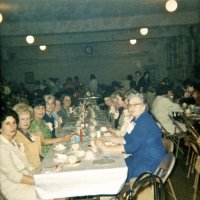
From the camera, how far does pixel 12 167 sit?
257 cm

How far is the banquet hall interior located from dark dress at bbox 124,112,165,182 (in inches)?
41.8

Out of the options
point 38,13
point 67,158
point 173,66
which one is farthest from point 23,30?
point 67,158

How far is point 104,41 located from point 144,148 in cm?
1059

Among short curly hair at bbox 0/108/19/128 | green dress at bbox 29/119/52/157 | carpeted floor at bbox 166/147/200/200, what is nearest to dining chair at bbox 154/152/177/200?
short curly hair at bbox 0/108/19/128

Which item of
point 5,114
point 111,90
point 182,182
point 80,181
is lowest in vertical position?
point 182,182

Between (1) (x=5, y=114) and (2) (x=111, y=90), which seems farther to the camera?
(2) (x=111, y=90)

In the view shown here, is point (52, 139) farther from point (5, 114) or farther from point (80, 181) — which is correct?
point (80, 181)

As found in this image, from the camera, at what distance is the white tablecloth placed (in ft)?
8.14

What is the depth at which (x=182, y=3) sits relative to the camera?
26.2 feet

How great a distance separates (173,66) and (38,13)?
21.9ft

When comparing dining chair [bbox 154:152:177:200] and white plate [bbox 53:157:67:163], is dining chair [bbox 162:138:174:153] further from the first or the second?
white plate [bbox 53:157:67:163]

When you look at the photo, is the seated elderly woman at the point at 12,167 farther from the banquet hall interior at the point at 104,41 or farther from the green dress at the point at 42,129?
the banquet hall interior at the point at 104,41

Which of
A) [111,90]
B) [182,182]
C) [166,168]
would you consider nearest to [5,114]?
[166,168]

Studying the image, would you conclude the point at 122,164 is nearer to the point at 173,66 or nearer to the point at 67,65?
the point at 173,66
